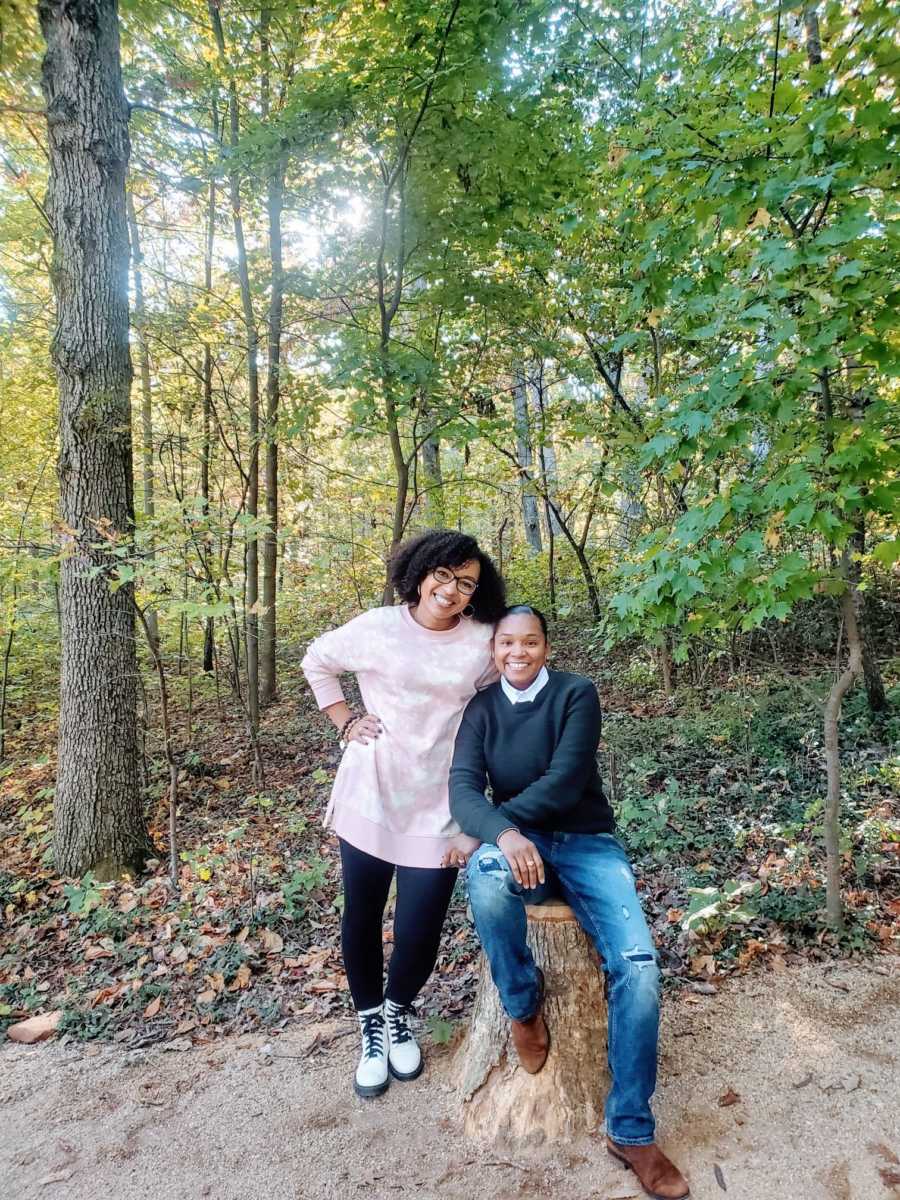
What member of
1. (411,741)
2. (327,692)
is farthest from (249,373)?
(411,741)

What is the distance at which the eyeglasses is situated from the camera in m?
2.40

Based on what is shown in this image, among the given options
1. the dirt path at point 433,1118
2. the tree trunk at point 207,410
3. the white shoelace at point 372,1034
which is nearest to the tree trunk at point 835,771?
the dirt path at point 433,1118

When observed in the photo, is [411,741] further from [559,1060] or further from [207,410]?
[207,410]

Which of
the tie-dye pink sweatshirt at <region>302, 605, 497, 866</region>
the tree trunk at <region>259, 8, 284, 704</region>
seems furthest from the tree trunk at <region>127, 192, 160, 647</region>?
the tie-dye pink sweatshirt at <region>302, 605, 497, 866</region>

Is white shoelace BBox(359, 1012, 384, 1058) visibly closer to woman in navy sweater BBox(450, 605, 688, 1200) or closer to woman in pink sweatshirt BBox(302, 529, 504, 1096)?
woman in pink sweatshirt BBox(302, 529, 504, 1096)

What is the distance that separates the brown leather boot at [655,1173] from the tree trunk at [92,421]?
3.85m

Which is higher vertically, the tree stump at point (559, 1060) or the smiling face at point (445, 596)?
the smiling face at point (445, 596)

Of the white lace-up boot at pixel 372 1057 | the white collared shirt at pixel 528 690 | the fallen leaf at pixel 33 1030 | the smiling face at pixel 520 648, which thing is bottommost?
the fallen leaf at pixel 33 1030

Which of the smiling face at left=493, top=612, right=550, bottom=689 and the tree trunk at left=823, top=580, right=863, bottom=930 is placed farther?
the tree trunk at left=823, top=580, right=863, bottom=930

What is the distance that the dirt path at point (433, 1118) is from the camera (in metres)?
2.11

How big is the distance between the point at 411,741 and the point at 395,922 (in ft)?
2.18

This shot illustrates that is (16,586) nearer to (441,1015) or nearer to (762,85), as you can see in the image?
(441,1015)

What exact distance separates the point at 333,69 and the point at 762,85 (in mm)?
3227

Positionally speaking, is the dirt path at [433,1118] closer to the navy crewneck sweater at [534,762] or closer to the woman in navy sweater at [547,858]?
the woman in navy sweater at [547,858]
